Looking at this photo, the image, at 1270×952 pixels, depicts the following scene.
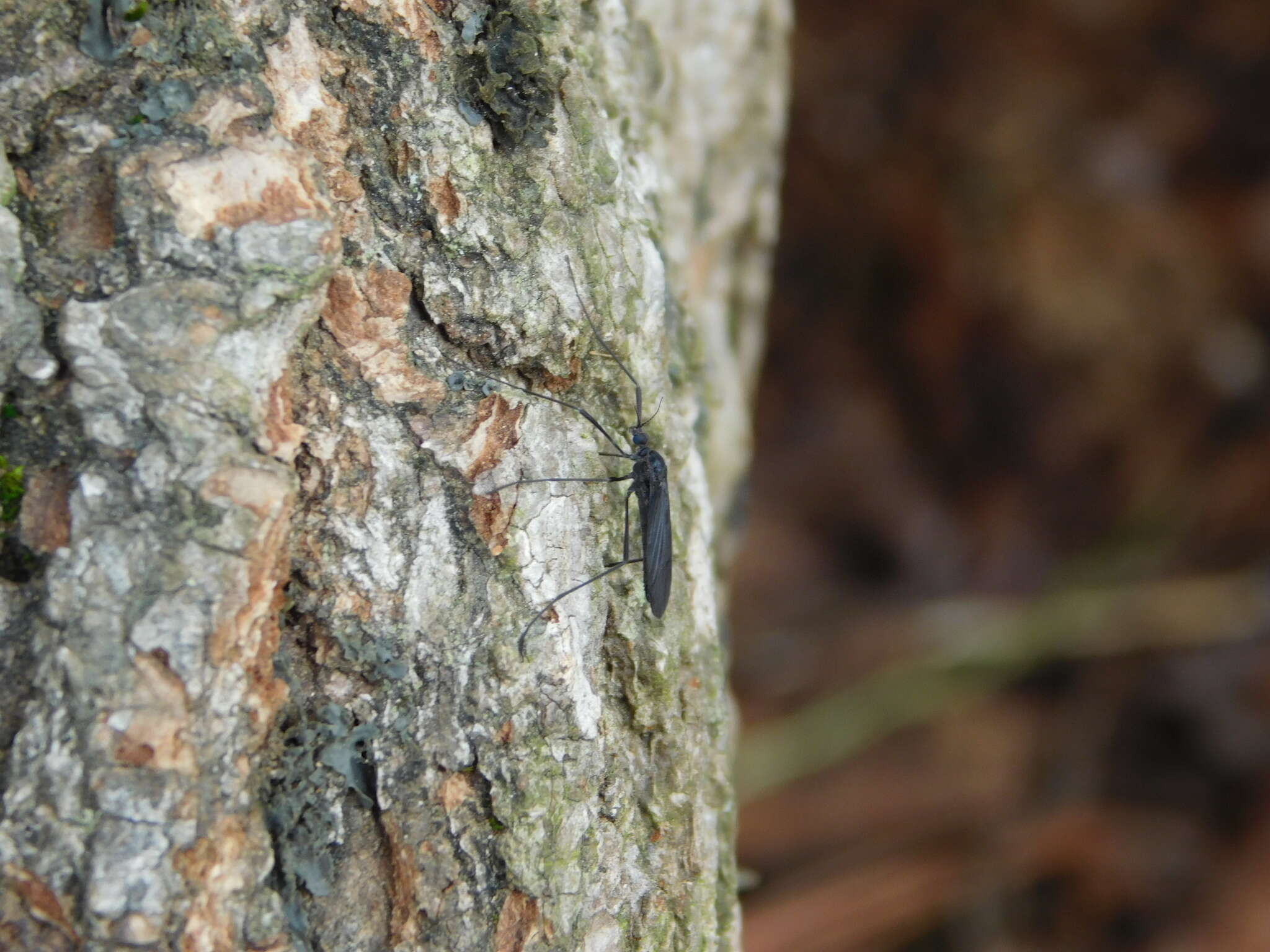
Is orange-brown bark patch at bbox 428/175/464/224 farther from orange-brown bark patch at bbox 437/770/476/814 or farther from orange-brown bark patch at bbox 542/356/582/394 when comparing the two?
orange-brown bark patch at bbox 437/770/476/814

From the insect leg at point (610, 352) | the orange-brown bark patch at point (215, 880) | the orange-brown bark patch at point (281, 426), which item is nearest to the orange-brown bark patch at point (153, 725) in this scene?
the orange-brown bark patch at point (215, 880)

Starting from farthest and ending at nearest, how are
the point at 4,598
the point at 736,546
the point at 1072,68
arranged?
1. the point at 1072,68
2. the point at 736,546
3. the point at 4,598

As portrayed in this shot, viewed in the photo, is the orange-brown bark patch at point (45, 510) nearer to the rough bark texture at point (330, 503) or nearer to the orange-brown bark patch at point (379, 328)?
the rough bark texture at point (330, 503)

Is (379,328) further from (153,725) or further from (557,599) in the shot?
(153,725)

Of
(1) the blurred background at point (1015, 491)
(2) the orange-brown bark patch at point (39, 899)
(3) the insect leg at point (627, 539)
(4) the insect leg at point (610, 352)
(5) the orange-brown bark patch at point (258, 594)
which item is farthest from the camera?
(1) the blurred background at point (1015, 491)

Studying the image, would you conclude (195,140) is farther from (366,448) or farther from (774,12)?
(774,12)

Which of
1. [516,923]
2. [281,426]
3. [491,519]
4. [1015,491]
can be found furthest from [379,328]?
[1015,491]

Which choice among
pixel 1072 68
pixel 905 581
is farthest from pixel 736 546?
pixel 1072 68
